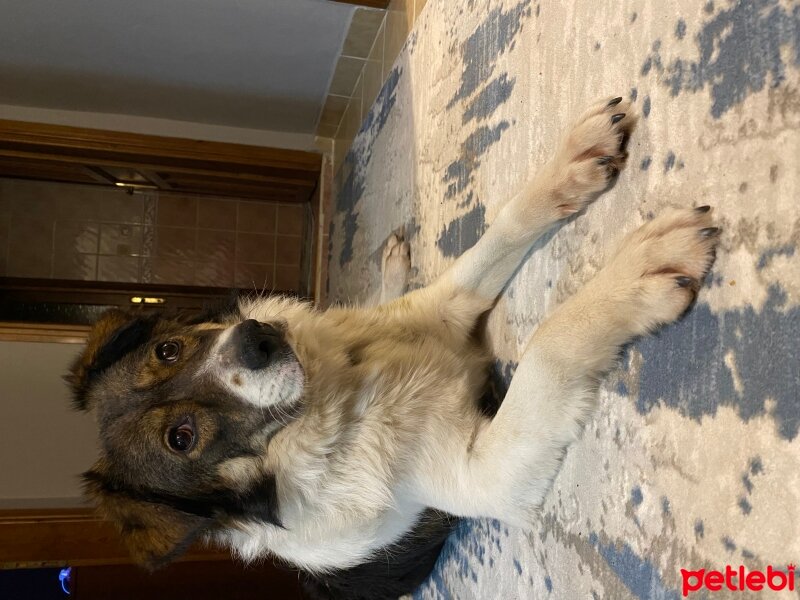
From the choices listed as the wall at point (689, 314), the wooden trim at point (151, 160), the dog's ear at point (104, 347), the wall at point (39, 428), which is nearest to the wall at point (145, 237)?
the wooden trim at point (151, 160)

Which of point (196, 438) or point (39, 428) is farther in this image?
point (39, 428)

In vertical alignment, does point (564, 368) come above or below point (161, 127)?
below

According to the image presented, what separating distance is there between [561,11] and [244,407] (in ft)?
3.65

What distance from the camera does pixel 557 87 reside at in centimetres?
128

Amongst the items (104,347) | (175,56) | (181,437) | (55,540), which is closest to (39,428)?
(55,540)

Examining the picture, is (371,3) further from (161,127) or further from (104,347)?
(104,347)

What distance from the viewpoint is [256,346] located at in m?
1.31

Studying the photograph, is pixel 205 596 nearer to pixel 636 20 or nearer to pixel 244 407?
pixel 244 407

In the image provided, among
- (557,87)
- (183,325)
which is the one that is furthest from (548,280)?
(183,325)

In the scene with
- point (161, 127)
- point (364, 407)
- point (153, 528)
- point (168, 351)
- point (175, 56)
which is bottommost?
point (153, 528)

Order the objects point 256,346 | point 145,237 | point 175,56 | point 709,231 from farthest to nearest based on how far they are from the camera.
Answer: point 145,237
point 175,56
point 256,346
point 709,231

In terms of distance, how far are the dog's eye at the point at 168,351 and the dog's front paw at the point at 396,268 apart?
96 centimetres

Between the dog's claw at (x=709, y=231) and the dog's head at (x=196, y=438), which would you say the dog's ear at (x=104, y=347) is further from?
the dog's claw at (x=709, y=231)

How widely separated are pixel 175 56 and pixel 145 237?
7.29 feet
